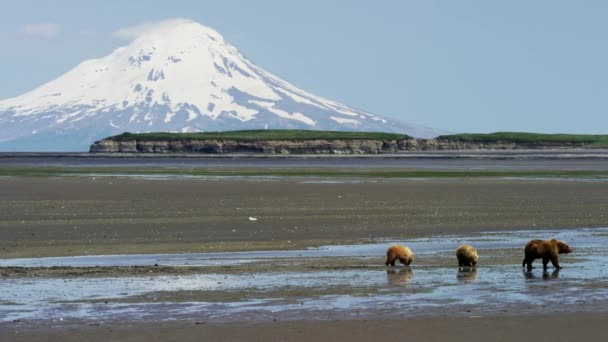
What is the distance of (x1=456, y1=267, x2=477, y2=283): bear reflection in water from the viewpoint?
18878mm

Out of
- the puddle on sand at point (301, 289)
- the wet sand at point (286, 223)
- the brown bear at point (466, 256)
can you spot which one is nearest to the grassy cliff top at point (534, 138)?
the wet sand at point (286, 223)

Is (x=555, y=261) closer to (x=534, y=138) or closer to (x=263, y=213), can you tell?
(x=263, y=213)

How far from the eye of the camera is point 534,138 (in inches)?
6900

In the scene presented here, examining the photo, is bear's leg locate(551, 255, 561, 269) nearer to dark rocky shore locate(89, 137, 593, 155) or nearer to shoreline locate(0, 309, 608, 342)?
shoreline locate(0, 309, 608, 342)

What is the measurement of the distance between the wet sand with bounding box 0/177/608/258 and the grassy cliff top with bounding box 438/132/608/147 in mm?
119861

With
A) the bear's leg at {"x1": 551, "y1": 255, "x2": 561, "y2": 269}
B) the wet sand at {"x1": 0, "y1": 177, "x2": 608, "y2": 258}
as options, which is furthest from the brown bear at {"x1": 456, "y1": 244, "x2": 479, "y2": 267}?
the wet sand at {"x1": 0, "y1": 177, "x2": 608, "y2": 258}

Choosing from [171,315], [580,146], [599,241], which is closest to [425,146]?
[580,146]

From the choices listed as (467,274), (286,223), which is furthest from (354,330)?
(286,223)

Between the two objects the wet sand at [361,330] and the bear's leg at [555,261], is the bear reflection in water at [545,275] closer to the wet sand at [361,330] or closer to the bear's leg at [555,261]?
the bear's leg at [555,261]

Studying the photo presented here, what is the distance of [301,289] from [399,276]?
2.35 meters

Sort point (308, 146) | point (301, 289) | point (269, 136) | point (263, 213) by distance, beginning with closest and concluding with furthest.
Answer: point (301, 289)
point (263, 213)
point (308, 146)
point (269, 136)

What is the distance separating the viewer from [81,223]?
104 ft

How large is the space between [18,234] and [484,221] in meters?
12.8

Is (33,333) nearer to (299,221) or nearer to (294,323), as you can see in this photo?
(294,323)
